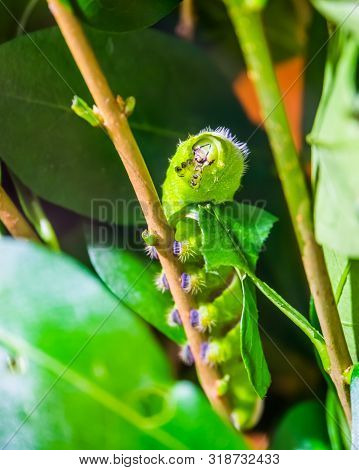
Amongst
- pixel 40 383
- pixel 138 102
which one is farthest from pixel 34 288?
pixel 138 102

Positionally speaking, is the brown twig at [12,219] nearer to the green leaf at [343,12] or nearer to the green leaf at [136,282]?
the green leaf at [136,282]

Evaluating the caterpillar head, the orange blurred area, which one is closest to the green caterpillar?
the caterpillar head

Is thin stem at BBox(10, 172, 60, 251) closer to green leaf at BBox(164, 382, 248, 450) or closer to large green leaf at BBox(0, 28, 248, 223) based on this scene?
large green leaf at BBox(0, 28, 248, 223)

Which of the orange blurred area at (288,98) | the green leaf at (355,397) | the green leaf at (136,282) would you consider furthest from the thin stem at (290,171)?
the orange blurred area at (288,98)

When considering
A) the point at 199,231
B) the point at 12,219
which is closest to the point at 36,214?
the point at 12,219

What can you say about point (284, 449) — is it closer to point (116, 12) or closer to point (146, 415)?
point (146, 415)

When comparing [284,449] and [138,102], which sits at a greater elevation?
[138,102]
